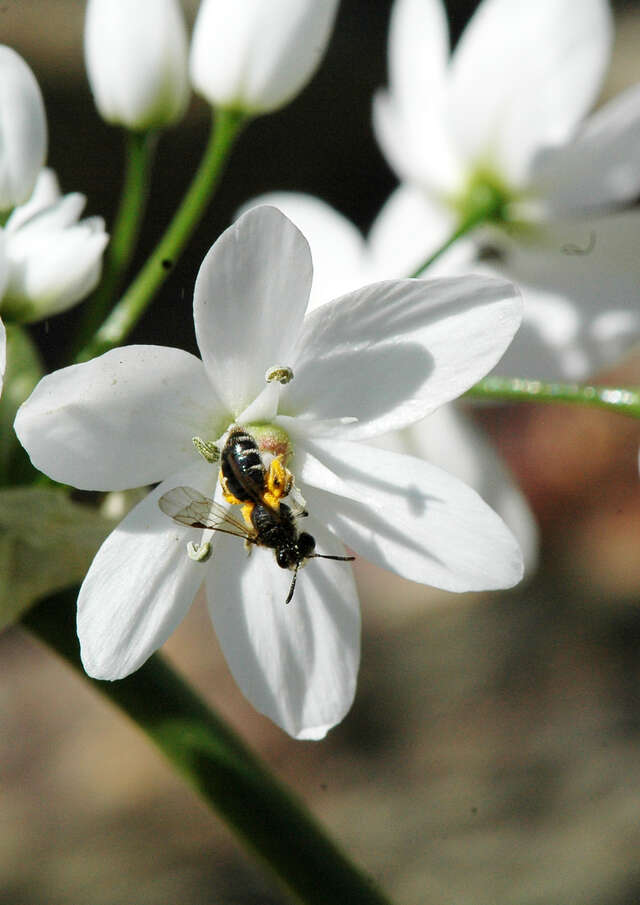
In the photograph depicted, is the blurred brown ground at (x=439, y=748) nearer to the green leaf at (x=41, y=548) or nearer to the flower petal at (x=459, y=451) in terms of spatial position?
the flower petal at (x=459, y=451)

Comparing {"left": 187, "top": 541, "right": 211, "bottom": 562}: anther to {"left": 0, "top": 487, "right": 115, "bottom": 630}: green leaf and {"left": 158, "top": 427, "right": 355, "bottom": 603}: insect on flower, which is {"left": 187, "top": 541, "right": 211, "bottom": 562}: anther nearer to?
{"left": 158, "top": 427, "right": 355, "bottom": 603}: insect on flower

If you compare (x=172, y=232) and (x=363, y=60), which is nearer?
(x=172, y=232)

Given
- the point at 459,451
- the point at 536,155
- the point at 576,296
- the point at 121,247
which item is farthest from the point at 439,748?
the point at 121,247

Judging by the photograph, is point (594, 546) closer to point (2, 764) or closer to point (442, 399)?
point (2, 764)

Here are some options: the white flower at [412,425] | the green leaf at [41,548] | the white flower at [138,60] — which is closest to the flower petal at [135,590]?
the green leaf at [41,548]

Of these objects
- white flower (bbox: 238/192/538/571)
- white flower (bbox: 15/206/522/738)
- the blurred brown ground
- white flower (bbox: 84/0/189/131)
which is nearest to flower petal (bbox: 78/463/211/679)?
white flower (bbox: 15/206/522/738)

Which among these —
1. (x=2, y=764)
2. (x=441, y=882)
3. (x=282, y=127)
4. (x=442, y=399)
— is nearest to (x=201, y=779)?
(x=442, y=399)
